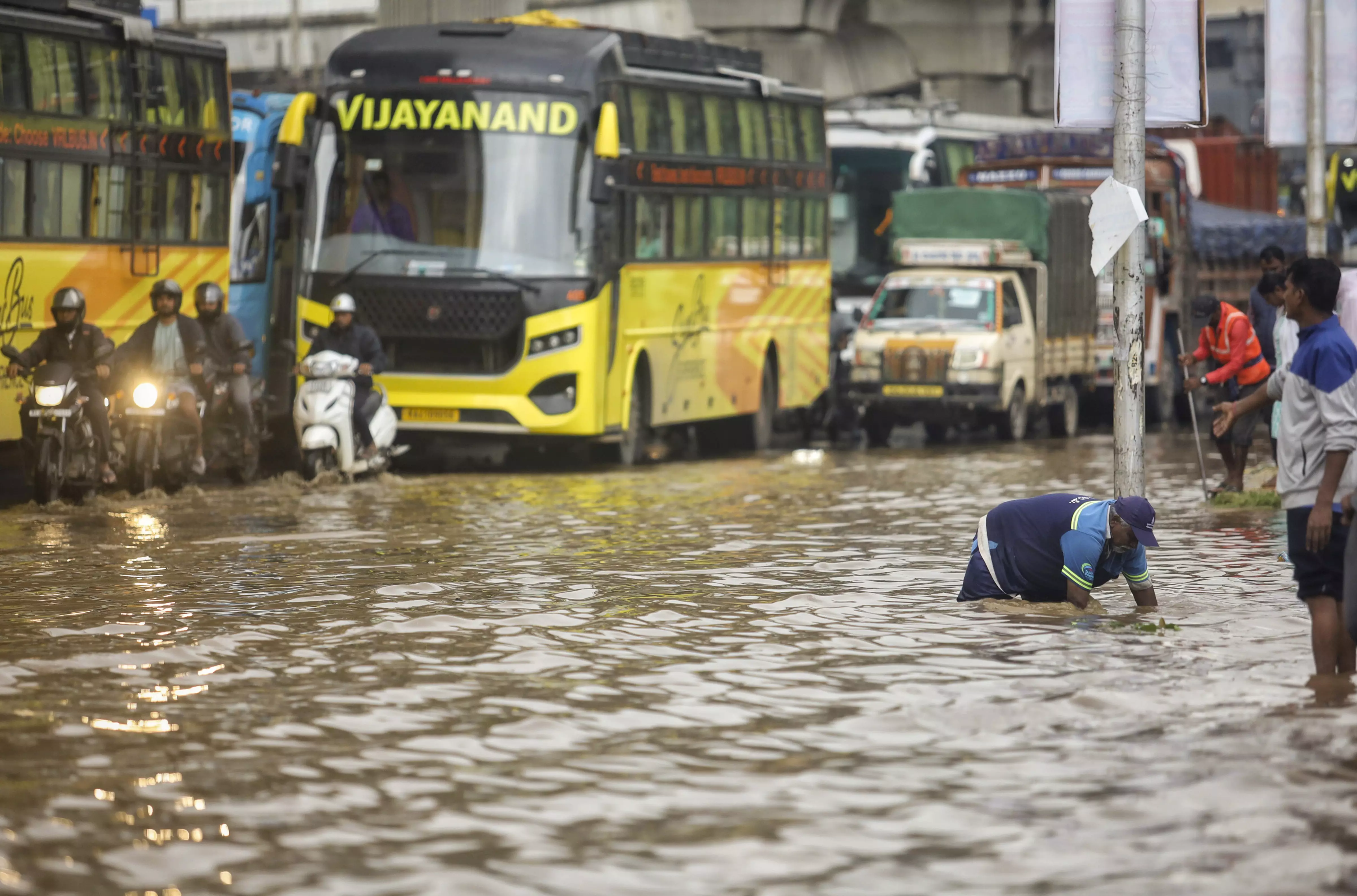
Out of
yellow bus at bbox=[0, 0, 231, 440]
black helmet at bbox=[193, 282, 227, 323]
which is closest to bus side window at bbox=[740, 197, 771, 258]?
yellow bus at bbox=[0, 0, 231, 440]

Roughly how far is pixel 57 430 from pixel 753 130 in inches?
408

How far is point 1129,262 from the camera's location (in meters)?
12.0

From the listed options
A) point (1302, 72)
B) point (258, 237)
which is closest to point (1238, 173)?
point (258, 237)

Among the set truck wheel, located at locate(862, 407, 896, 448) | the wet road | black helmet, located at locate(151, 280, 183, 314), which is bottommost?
truck wheel, located at locate(862, 407, 896, 448)

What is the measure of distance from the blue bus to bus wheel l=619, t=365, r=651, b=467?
10.4 feet

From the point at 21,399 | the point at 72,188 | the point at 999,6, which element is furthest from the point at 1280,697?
the point at 999,6

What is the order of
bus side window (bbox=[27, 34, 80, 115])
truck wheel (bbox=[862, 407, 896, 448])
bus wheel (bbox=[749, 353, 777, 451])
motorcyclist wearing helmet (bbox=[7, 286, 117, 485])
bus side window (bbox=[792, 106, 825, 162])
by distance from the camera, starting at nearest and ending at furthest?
motorcyclist wearing helmet (bbox=[7, 286, 117, 485]), bus side window (bbox=[27, 34, 80, 115]), bus wheel (bbox=[749, 353, 777, 451]), bus side window (bbox=[792, 106, 825, 162]), truck wheel (bbox=[862, 407, 896, 448])

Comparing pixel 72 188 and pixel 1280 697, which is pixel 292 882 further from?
pixel 72 188

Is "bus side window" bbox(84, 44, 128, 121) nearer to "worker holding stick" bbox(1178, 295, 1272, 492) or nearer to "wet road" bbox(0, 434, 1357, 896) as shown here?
"wet road" bbox(0, 434, 1357, 896)

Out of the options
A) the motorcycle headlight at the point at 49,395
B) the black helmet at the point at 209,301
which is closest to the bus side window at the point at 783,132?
the black helmet at the point at 209,301

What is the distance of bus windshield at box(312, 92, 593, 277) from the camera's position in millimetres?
19922

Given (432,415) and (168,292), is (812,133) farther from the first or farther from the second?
(168,292)

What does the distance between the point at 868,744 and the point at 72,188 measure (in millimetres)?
11737

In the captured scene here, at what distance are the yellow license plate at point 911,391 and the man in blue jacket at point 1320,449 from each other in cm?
1610
